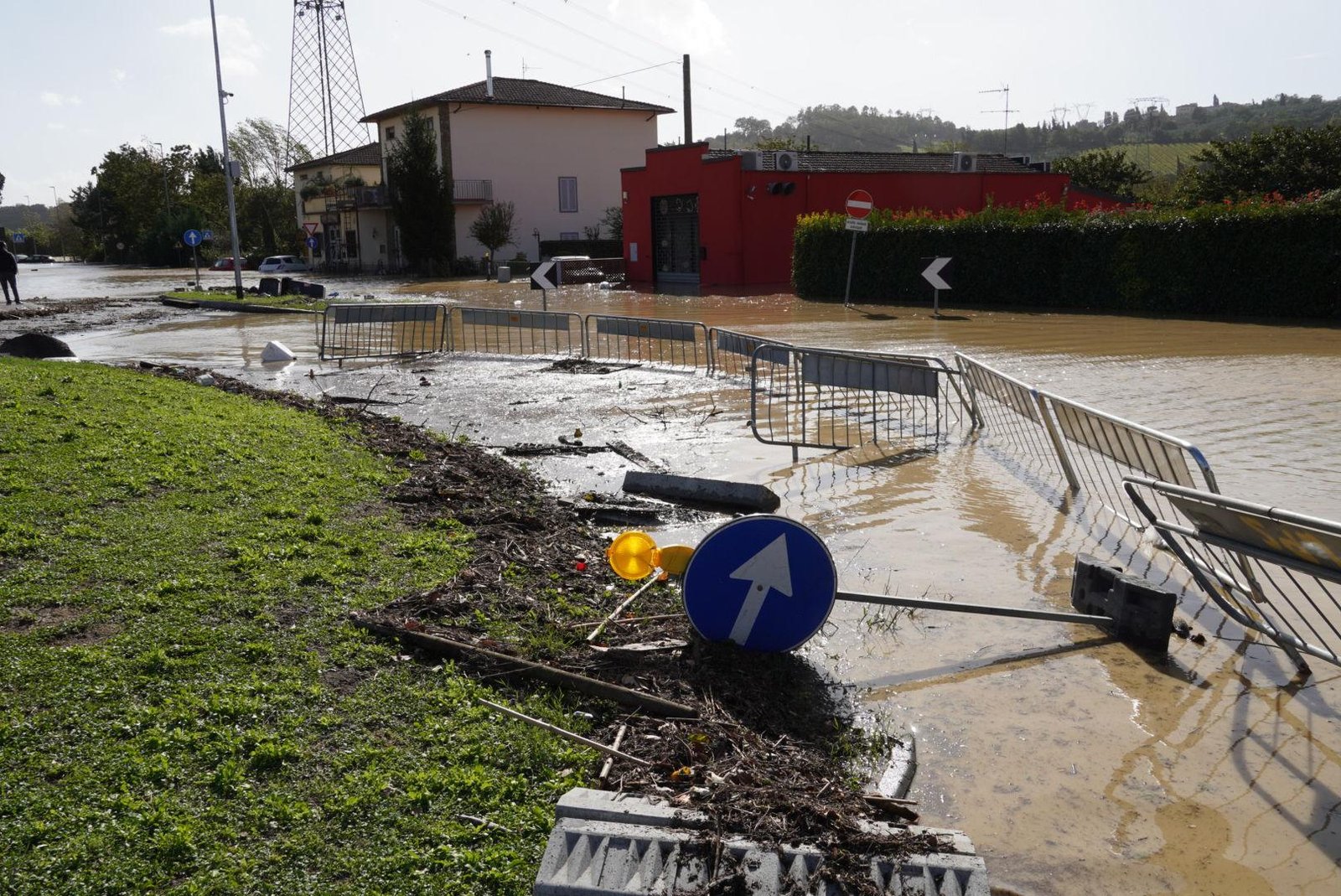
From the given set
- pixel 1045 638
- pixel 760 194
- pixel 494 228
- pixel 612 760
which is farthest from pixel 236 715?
pixel 494 228

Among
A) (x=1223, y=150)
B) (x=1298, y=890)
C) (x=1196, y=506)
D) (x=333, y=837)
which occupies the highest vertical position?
(x=1223, y=150)

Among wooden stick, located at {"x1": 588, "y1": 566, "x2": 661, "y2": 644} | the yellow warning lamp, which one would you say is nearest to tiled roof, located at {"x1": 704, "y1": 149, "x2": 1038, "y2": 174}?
wooden stick, located at {"x1": 588, "y1": 566, "x2": 661, "y2": 644}

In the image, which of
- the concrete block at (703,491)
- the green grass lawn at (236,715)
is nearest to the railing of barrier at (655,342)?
the concrete block at (703,491)

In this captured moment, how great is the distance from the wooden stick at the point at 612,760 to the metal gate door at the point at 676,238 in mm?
35581

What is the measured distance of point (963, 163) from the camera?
127 feet

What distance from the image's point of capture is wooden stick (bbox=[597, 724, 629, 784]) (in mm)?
3692

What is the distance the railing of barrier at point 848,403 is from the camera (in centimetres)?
999

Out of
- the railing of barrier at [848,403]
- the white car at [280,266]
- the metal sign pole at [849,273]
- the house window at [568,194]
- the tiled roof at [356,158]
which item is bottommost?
the railing of barrier at [848,403]

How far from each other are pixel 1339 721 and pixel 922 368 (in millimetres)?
5799

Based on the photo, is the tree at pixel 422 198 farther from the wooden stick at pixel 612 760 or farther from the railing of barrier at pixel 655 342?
the wooden stick at pixel 612 760

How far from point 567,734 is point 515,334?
20012 mm

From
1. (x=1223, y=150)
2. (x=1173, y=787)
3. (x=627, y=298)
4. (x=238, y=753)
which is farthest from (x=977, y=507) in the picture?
(x=1223, y=150)

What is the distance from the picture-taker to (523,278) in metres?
50.2

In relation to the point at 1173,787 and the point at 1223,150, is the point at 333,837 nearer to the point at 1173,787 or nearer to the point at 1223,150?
the point at 1173,787
